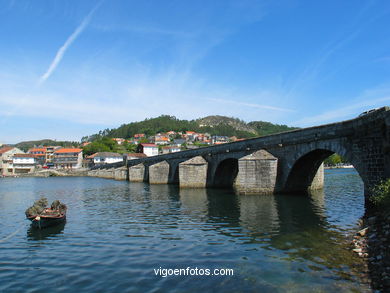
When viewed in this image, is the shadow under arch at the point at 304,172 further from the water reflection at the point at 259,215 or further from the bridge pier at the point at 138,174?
the bridge pier at the point at 138,174

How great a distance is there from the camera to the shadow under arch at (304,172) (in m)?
25.0

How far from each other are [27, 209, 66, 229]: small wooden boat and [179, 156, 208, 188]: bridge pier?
2285 centimetres

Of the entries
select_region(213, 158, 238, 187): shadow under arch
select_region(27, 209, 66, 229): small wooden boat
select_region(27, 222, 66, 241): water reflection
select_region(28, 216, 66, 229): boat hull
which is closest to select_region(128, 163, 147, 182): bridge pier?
select_region(213, 158, 238, 187): shadow under arch

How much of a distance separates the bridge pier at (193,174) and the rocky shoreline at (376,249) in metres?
26.7

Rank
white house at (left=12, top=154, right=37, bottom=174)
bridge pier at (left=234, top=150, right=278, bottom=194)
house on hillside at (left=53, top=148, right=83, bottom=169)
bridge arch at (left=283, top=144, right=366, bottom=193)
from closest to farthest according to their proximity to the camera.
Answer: bridge arch at (left=283, top=144, right=366, bottom=193)
bridge pier at (left=234, top=150, right=278, bottom=194)
white house at (left=12, top=154, right=37, bottom=174)
house on hillside at (left=53, top=148, right=83, bottom=169)

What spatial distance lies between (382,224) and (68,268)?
11263 millimetres

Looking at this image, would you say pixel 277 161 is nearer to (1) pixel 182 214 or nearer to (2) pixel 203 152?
(1) pixel 182 214

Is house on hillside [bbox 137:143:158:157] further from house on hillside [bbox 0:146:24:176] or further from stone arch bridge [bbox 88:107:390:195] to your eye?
stone arch bridge [bbox 88:107:390:195]

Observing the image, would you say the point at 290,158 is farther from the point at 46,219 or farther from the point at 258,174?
the point at 46,219

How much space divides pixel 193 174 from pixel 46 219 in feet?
79.8

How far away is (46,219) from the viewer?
51.3ft

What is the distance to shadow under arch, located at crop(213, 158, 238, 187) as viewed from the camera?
37688 millimetres

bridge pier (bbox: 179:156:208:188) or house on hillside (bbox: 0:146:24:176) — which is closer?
bridge pier (bbox: 179:156:208:188)

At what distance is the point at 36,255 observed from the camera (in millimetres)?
11359
